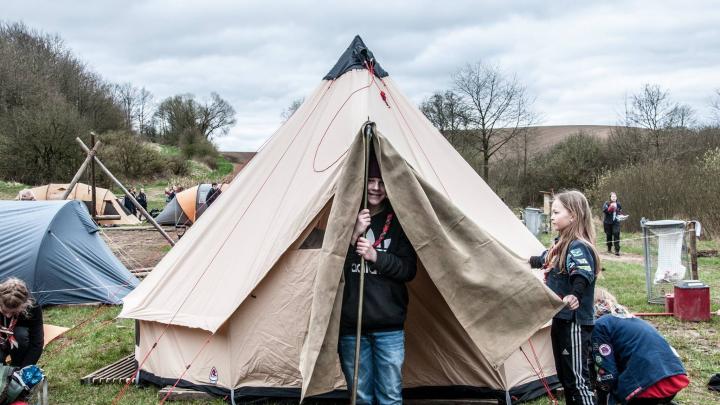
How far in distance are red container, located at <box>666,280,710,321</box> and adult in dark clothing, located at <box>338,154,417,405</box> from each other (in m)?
5.74

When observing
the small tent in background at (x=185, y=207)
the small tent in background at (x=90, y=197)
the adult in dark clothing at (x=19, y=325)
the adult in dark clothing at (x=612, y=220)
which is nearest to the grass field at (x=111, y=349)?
the adult in dark clothing at (x=19, y=325)

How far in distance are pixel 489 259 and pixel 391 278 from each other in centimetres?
68

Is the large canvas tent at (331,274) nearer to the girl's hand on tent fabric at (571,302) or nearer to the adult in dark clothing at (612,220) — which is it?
the girl's hand on tent fabric at (571,302)

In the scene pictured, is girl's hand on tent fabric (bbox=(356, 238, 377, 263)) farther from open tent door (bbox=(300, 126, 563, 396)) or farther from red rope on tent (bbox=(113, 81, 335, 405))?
red rope on tent (bbox=(113, 81, 335, 405))

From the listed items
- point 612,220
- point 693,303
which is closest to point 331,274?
point 693,303

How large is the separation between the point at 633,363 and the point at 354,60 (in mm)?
3569

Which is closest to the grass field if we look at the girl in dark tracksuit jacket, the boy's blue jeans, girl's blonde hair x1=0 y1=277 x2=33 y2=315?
the girl in dark tracksuit jacket

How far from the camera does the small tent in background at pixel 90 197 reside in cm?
2434

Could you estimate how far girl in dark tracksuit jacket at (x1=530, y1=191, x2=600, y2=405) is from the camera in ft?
13.5

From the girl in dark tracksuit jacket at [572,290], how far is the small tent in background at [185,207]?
20492 mm

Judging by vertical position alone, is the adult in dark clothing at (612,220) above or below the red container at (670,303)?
above

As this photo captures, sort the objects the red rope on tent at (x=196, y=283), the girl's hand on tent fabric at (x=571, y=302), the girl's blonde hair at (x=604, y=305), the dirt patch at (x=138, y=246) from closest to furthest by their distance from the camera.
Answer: the girl's hand on tent fabric at (x=571, y=302) < the girl's blonde hair at (x=604, y=305) < the red rope on tent at (x=196, y=283) < the dirt patch at (x=138, y=246)

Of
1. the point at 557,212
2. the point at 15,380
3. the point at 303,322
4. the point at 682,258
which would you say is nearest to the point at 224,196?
the point at 303,322

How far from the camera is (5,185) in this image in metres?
30.2
